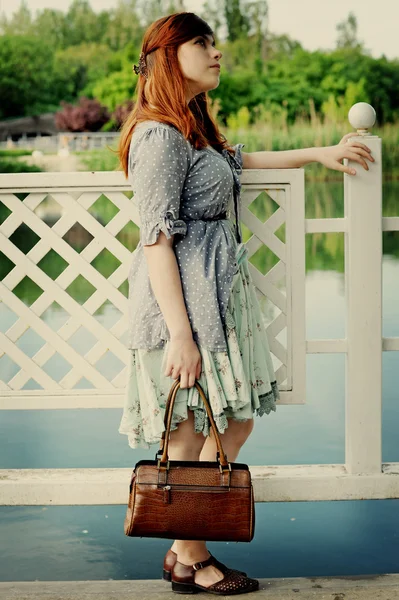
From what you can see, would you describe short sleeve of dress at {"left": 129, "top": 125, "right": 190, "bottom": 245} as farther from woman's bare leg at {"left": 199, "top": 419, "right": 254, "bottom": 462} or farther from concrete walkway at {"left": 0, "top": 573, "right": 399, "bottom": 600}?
concrete walkway at {"left": 0, "top": 573, "right": 399, "bottom": 600}

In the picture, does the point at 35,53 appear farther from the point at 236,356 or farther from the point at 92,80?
the point at 236,356

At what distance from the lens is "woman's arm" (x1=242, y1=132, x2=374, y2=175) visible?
2.49 metres

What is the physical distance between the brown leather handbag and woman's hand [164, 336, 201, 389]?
2cm

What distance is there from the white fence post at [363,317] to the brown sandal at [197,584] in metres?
0.59

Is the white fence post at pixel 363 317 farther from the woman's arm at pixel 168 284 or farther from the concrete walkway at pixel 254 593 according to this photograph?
the woman's arm at pixel 168 284

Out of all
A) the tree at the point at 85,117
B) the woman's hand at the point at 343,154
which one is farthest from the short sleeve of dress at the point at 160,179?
the tree at the point at 85,117

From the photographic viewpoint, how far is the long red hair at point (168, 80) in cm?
209

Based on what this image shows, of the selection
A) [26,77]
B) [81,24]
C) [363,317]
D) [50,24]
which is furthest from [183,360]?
[50,24]

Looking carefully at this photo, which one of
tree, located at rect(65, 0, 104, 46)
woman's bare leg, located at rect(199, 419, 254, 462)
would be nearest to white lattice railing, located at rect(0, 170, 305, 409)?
woman's bare leg, located at rect(199, 419, 254, 462)

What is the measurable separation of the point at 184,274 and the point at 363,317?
75cm

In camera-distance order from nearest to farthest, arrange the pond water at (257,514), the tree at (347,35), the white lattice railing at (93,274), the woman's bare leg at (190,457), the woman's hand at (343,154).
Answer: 1. the woman's bare leg at (190,457)
2. the woman's hand at (343,154)
3. the white lattice railing at (93,274)
4. the pond water at (257,514)
5. the tree at (347,35)

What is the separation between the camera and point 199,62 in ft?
6.89

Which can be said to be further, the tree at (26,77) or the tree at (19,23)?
the tree at (19,23)

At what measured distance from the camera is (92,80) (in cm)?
2856
